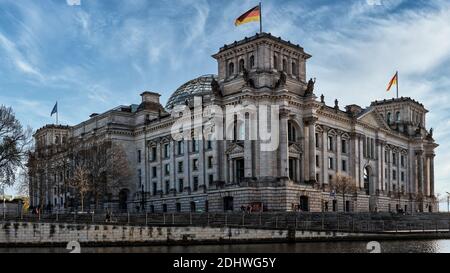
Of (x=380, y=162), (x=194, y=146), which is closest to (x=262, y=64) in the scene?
(x=194, y=146)

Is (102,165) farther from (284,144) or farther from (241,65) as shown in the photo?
(284,144)

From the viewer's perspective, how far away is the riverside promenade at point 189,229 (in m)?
51.5

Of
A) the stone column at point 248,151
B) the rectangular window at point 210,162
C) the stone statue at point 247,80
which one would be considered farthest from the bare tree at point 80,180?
the stone statue at point 247,80

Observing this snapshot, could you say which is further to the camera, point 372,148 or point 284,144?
point 372,148

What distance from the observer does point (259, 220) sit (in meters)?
61.2

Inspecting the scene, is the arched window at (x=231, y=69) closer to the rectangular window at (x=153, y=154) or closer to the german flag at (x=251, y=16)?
the german flag at (x=251, y=16)

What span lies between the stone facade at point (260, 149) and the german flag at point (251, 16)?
7.19 meters

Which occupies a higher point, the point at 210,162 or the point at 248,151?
the point at 248,151

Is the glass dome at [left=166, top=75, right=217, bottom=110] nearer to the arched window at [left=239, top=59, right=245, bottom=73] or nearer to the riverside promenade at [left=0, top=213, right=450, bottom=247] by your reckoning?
the arched window at [left=239, top=59, right=245, bottom=73]

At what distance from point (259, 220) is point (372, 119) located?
54949 millimetres
